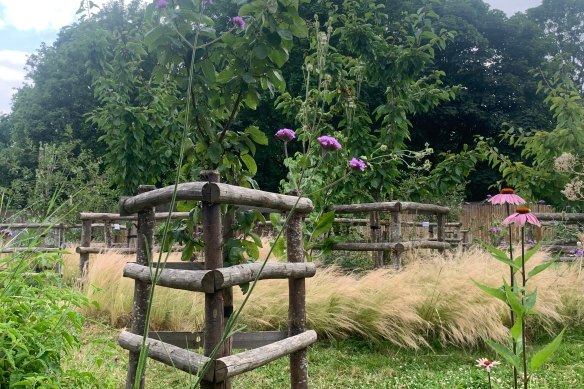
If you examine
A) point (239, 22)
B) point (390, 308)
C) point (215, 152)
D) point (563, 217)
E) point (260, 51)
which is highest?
point (239, 22)

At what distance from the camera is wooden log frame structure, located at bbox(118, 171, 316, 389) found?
272 cm

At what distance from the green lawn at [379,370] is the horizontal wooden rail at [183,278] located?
0.92 meters

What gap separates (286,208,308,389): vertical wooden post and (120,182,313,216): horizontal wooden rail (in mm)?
169

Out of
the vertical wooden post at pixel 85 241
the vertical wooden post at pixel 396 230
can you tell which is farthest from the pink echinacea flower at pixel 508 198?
the vertical wooden post at pixel 85 241

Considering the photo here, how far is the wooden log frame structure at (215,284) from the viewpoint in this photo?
2719mm

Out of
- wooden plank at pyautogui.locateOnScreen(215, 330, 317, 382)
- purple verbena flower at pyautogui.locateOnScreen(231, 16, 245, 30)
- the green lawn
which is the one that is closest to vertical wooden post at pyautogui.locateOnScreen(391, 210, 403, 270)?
the green lawn

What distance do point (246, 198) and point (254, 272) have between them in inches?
15.0

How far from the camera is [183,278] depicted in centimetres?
283

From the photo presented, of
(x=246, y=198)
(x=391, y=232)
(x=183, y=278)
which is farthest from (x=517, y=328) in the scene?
(x=391, y=232)

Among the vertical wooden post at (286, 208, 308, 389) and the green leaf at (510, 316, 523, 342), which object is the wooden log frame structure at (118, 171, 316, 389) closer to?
the vertical wooden post at (286, 208, 308, 389)

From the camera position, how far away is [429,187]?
864cm

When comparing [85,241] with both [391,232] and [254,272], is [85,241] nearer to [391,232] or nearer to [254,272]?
[391,232]

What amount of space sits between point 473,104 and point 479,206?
7838 mm

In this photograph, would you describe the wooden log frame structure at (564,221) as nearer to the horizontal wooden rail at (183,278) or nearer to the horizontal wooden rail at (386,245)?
the horizontal wooden rail at (386,245)
